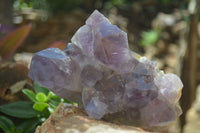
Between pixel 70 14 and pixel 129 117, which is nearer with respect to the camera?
pixel 129 117

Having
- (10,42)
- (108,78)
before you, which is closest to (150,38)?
(10,42)

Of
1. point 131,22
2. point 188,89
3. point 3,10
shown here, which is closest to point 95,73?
point 3,10

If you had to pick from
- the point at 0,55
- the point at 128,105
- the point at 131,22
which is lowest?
the point at 131,22

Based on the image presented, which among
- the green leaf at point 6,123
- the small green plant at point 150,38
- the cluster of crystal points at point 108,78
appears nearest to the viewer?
the cluster of crystal points at point 108,78

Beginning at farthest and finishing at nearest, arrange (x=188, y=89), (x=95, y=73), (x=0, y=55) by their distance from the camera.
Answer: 1. (x=188, y=89)
2. (x=0, y=55)
3. (x=95, y=73)

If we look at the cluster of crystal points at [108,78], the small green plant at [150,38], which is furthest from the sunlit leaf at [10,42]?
the small green plant at [150,38]

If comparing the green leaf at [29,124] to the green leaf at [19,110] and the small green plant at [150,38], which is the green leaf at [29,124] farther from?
the small green plant at [150,38]

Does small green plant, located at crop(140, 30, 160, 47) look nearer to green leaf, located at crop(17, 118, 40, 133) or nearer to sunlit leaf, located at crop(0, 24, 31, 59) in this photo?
sunlit leaf, located at crop(0, 24, 31, 59)

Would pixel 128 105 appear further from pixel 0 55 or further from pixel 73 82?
pixel 0 55
